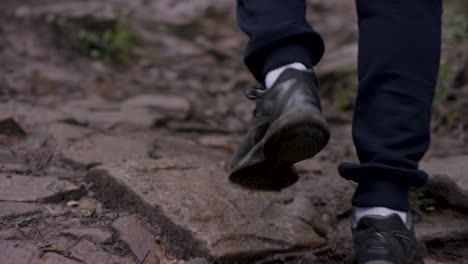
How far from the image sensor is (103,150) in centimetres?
268

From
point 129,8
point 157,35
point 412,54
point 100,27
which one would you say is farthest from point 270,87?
point 129,8

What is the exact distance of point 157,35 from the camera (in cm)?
518

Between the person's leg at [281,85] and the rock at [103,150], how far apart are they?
935 millimetres

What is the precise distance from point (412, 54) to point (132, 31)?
362 cm

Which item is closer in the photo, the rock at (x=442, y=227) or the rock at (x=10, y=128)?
the rock at (x=442, y=227)

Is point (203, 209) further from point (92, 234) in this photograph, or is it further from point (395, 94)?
point (395, 94)

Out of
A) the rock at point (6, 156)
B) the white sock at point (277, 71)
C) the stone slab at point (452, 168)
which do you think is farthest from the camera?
the rock at point (6, 156)

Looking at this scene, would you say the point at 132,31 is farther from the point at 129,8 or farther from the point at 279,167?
the point at 279,167

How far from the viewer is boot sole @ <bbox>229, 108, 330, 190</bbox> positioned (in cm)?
153

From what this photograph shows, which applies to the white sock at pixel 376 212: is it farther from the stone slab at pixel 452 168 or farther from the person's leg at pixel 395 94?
the stone slab at pixel 452 168

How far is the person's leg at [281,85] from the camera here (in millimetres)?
1547

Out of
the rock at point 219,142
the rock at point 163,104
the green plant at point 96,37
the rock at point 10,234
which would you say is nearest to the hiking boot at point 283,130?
the rock at point 10,234

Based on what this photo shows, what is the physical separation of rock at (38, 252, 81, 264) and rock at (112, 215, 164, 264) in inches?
7.8

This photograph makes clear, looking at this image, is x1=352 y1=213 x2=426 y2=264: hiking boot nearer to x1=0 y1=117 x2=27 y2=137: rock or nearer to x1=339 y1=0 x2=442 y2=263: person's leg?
x1=339 y1=0 x2=442 y2=263: person's leg
